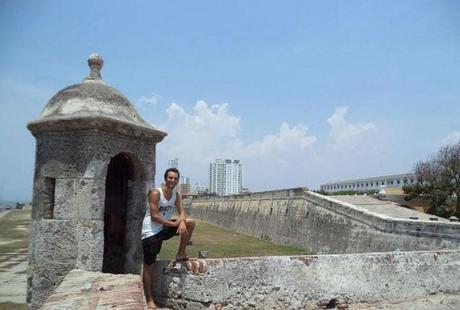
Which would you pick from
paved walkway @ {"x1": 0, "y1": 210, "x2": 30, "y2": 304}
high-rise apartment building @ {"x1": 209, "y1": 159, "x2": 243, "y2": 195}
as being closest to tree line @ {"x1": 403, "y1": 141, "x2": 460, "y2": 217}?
paved walkway @ {"x1": 0, "y1": 210, "x2": 30, "y2": 304}

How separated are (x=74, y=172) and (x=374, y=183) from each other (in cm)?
5008

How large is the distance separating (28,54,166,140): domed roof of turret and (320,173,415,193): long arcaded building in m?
36.7

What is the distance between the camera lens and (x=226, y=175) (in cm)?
8675

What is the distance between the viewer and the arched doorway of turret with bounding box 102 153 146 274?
5414mm

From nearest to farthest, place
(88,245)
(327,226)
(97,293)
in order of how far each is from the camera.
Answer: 1. (97,293)
2. (88,245)
3. (327,226)

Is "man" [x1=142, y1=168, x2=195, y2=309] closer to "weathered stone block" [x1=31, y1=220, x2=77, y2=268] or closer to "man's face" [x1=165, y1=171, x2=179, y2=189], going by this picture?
"man's face" [x1=165, y1=171, x2=179, y2=189]

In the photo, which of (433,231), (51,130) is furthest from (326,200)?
(51,130)

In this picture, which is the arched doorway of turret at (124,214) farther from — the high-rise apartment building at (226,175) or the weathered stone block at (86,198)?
the high-rise apartment building at (226,175)

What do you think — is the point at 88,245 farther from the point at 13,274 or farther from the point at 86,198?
the point at 13,274

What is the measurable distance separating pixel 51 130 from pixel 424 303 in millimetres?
4908

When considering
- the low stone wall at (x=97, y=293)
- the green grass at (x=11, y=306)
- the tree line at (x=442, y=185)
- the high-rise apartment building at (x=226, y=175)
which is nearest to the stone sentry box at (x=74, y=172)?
the low stone wall at (x=97, y=293)

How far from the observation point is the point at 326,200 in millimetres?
18391

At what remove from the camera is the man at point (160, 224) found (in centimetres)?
421

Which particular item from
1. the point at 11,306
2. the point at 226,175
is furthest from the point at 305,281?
the point at 226,175
